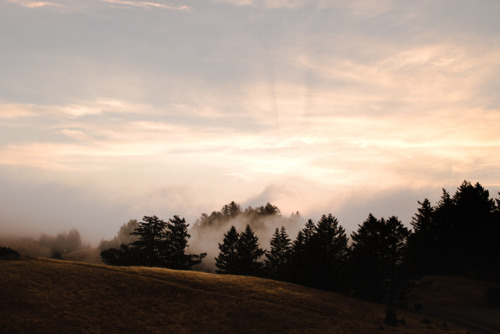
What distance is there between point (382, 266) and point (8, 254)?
41219mm

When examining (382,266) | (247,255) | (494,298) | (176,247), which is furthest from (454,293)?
(176,247)

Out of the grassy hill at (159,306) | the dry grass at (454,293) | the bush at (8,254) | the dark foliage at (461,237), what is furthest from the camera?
the dark foliage at (461,237)

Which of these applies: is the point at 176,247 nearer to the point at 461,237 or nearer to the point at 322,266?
the point at 322,266

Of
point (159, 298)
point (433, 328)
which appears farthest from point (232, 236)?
point (433, 328)

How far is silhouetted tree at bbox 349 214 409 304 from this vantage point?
37438 millimetres

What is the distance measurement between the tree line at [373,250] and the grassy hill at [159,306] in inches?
175

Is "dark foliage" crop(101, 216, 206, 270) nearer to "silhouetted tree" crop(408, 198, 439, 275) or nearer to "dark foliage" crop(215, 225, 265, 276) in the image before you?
"dark foliage" crop(215, 225, 265, 276)

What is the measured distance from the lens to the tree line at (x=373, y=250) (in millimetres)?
38438

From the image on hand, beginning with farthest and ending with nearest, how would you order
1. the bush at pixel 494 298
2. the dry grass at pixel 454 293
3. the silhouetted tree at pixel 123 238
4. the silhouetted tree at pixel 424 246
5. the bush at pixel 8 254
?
the silhouetted tree at pixel 123 238 < the silhouetted tree at pixel 424 246 < the dry grass at pixel 454 293 < the bush at pixel 494 298 < the bush at pixel 8 254

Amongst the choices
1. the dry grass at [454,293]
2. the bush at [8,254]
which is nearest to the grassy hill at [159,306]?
the bush at [8,254]

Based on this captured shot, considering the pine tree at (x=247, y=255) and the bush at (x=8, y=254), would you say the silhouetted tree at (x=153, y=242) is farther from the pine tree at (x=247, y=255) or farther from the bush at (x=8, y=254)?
the bush at (x=8, y=254)

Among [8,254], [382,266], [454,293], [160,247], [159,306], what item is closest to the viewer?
[159,306]

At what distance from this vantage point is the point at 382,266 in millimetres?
38188

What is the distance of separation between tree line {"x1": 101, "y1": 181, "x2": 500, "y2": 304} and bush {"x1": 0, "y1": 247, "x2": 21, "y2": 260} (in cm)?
2607
